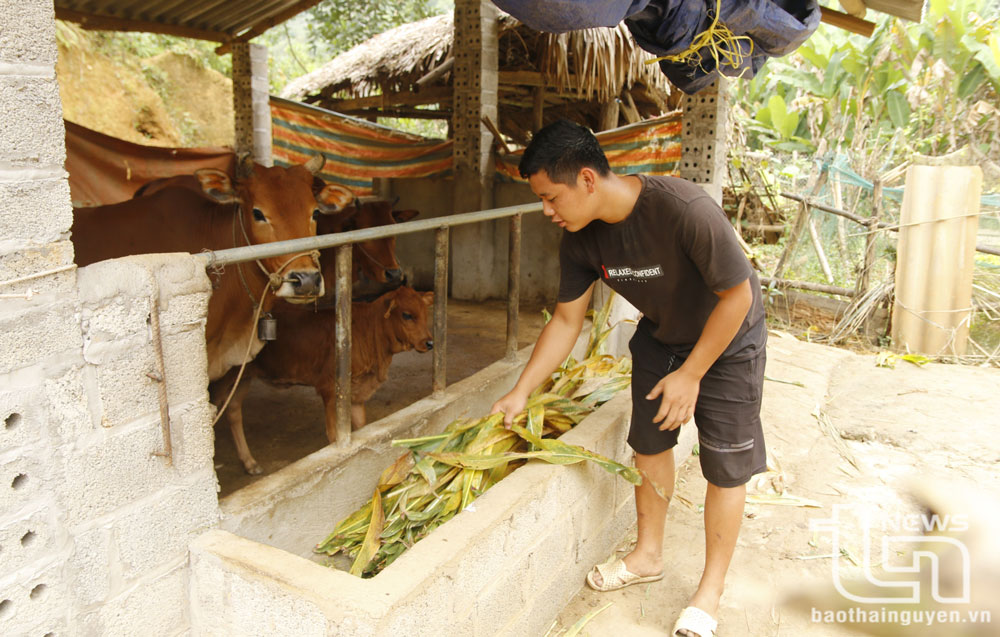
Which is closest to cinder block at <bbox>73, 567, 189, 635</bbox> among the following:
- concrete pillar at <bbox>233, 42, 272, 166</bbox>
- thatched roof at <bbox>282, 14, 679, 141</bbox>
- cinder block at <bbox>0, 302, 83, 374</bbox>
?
cinder block at <bbox>0, 302, 83, 374</bbox>

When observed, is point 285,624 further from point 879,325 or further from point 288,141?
point 879,325

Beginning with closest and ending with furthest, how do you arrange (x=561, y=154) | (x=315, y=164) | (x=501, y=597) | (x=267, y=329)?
(x=561, y=154), (x=501, y=597), (x=267, y=329), (x=315, y=164)

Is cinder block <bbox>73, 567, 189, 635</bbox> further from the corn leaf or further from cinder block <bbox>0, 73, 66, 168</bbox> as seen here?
cinder block <bbox>0, 73, 66, 168</bbox>

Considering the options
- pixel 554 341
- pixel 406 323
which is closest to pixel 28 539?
pixel 554 341

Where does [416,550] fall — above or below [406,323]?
below

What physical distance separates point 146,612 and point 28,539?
1.63 feet

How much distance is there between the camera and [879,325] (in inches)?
302

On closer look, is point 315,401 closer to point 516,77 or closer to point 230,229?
point 230,229

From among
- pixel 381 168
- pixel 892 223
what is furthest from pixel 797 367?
pixel 381 168

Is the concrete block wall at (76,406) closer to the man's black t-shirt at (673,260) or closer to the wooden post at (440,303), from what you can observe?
the man's black t-shirt at (673,260)

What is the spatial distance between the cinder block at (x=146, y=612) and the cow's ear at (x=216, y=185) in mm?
2207

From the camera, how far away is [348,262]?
2.98 m

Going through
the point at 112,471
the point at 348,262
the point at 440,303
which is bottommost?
the point at 112,471

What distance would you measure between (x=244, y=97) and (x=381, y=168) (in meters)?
1.81
